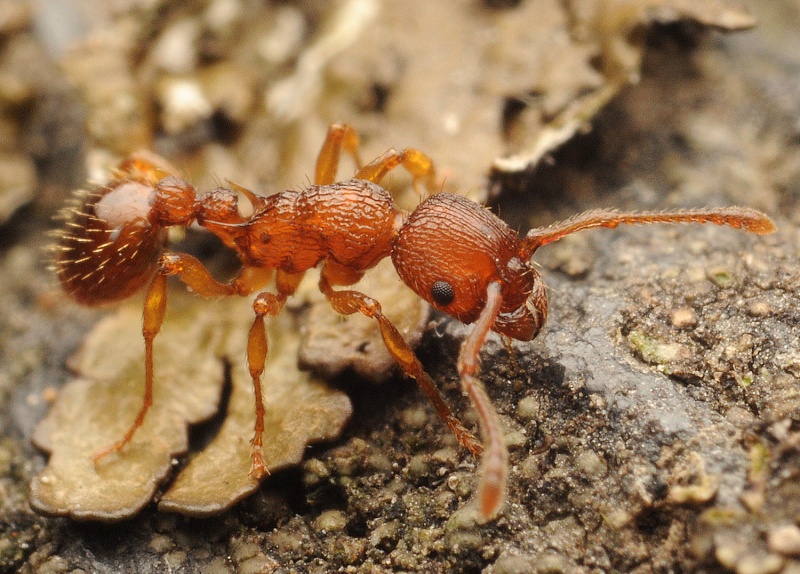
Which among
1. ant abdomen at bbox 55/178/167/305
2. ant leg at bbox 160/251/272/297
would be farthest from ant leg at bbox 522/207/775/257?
ant abdomen at bbox 55/178/167/305

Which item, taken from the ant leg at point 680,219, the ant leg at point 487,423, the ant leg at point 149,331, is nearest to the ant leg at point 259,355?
the ant leg at point 149,331

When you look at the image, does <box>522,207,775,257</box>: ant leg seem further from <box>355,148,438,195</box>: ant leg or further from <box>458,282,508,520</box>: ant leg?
<box>355,148,438,195</box>: ant leg

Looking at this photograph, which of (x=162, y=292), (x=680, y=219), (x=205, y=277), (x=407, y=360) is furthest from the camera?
(x=205, y=277)

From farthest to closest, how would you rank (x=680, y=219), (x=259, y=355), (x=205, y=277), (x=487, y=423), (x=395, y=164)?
(x=395, y=164) → (x=205, y=277) → (x=259, y=355) → (x=680, y=219) → (x=487, y=423)

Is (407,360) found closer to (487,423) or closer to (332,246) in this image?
(487,423)

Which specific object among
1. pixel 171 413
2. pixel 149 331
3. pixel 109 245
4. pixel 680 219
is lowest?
pixel 171 413

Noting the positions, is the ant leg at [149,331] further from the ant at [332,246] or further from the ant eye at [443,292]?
the ant eye at [443,292]

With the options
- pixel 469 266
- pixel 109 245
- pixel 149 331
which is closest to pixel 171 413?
pixel 149 331

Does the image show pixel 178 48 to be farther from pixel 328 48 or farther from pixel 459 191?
pixel 459 191

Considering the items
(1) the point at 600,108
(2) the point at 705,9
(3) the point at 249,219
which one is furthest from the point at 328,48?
(2) the point at 705,9
